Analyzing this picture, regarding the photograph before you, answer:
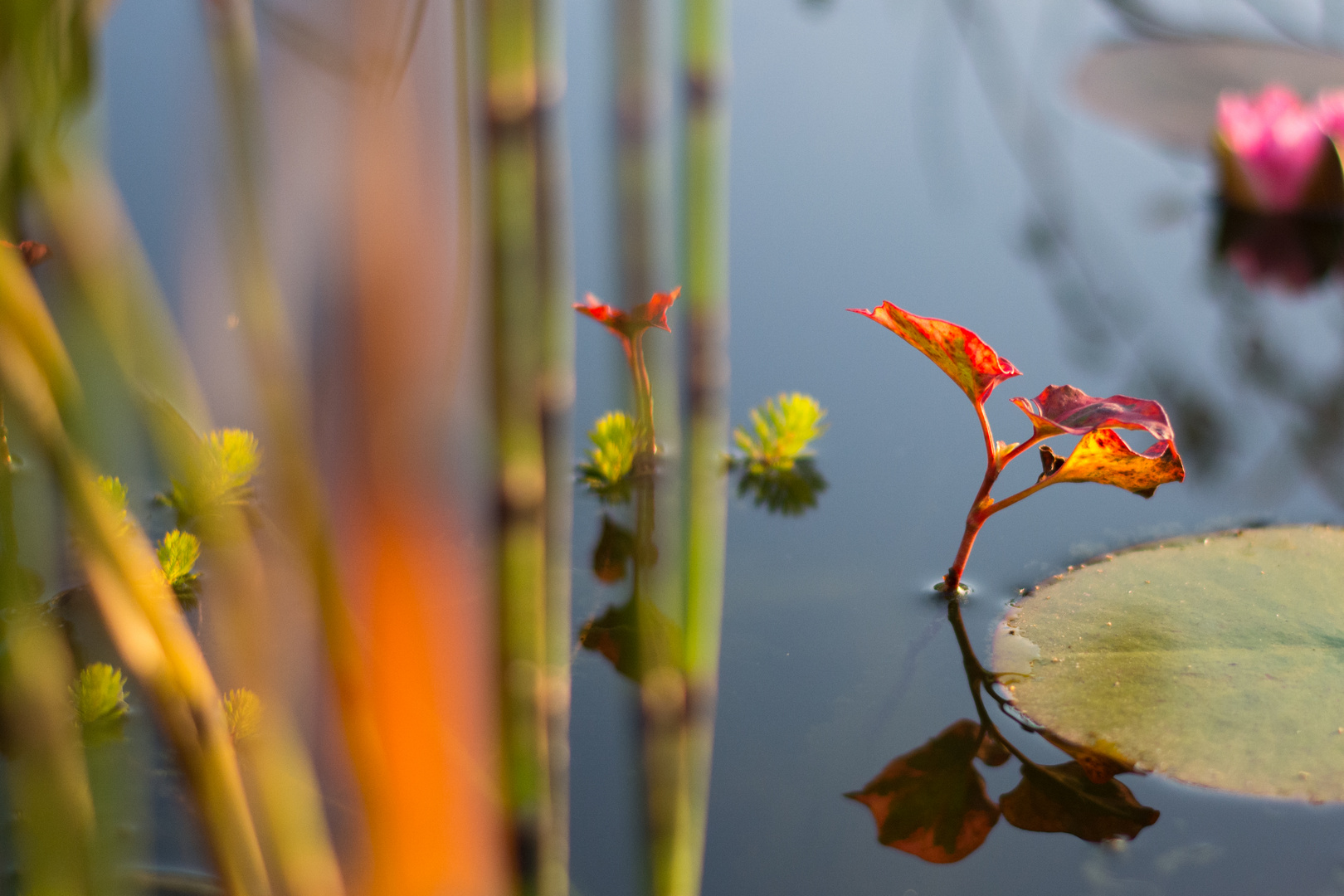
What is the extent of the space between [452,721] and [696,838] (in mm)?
130

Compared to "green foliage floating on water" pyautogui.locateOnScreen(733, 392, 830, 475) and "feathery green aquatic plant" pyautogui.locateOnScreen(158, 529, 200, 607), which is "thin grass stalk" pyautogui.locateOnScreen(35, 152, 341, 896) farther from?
"green foliage floating on water" pyautogui.locateOnScreen(733, 392, 830, 475)

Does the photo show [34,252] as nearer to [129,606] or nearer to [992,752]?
[129,606]

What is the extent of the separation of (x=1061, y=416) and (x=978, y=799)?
0.25 metres

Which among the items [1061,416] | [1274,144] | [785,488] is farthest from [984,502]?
[1274,144]

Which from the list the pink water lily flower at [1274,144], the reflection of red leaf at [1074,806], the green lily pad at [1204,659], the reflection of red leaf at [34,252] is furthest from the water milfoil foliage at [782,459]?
the pink water lily flower at [1274,144]

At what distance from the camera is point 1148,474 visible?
0.66 metres

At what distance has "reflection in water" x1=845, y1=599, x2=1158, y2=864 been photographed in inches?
21.9

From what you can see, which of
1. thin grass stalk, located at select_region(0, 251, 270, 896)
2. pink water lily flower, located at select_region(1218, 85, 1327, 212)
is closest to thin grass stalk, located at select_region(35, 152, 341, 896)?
thin grass stalk, located at select_region(0, 251, 270, 896)

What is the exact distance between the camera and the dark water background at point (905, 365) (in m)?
0.55

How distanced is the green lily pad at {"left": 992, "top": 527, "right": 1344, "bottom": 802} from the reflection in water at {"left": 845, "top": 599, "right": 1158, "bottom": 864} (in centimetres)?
3

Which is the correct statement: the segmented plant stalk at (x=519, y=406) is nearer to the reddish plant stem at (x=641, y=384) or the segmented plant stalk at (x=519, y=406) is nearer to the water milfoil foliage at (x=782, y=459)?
the reddish plant stem at (x=641, y=384)

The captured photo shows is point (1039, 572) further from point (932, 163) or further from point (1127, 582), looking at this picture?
point (932, 163)

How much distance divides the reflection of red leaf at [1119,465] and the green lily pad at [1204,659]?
0.34 feet

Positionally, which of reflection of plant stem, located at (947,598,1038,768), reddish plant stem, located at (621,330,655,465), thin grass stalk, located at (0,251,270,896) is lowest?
reflection of plant stem, located at (947,598,1038,768)
